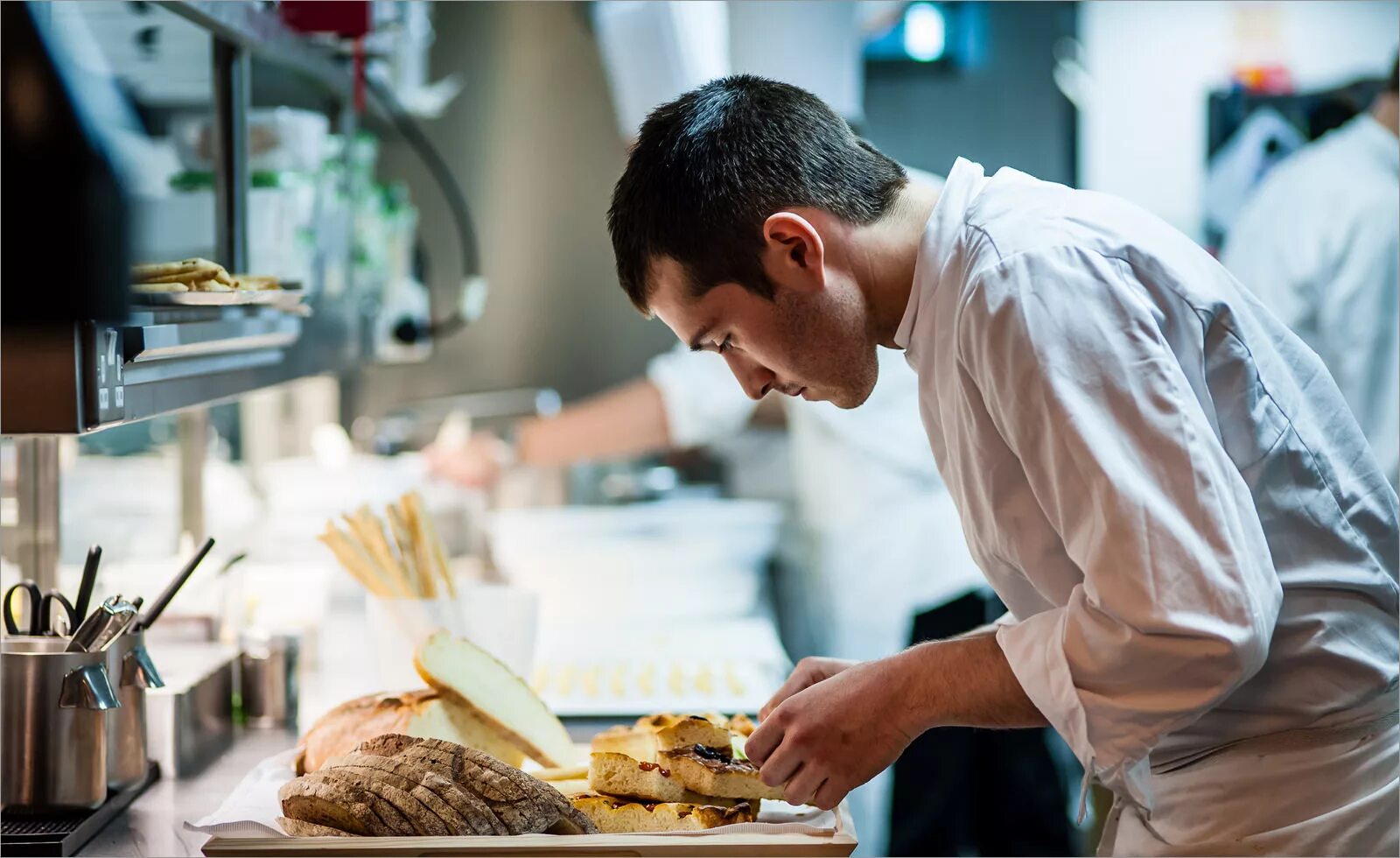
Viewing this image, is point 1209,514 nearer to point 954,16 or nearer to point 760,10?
point 760,10

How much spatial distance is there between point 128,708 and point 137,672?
4cm

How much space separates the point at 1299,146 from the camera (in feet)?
13.5

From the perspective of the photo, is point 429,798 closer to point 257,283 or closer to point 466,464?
point 257,283

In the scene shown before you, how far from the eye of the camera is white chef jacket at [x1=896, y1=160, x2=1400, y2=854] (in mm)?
984

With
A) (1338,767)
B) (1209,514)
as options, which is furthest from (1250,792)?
(1209,514)

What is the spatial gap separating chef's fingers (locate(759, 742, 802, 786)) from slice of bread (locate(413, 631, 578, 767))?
1.24 ft

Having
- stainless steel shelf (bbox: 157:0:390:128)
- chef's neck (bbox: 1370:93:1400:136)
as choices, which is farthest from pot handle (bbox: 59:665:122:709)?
chef's neck (bbox: 1370:93:1400:136)

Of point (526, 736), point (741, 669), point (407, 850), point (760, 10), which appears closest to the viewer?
point (407, 850)

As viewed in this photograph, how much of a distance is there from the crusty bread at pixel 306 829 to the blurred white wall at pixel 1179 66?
3547mm

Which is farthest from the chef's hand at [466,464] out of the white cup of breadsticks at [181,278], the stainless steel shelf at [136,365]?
the white cup of breadsticks at [181,278]

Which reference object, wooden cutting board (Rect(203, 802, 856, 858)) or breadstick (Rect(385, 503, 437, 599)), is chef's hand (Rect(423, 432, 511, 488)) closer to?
breadstick (Rect(385, 503, 437, 599))

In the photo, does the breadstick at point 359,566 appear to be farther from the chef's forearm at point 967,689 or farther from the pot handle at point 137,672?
the chef's forearm at point 967,689

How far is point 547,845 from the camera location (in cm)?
115

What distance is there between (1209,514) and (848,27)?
8.20 feet
